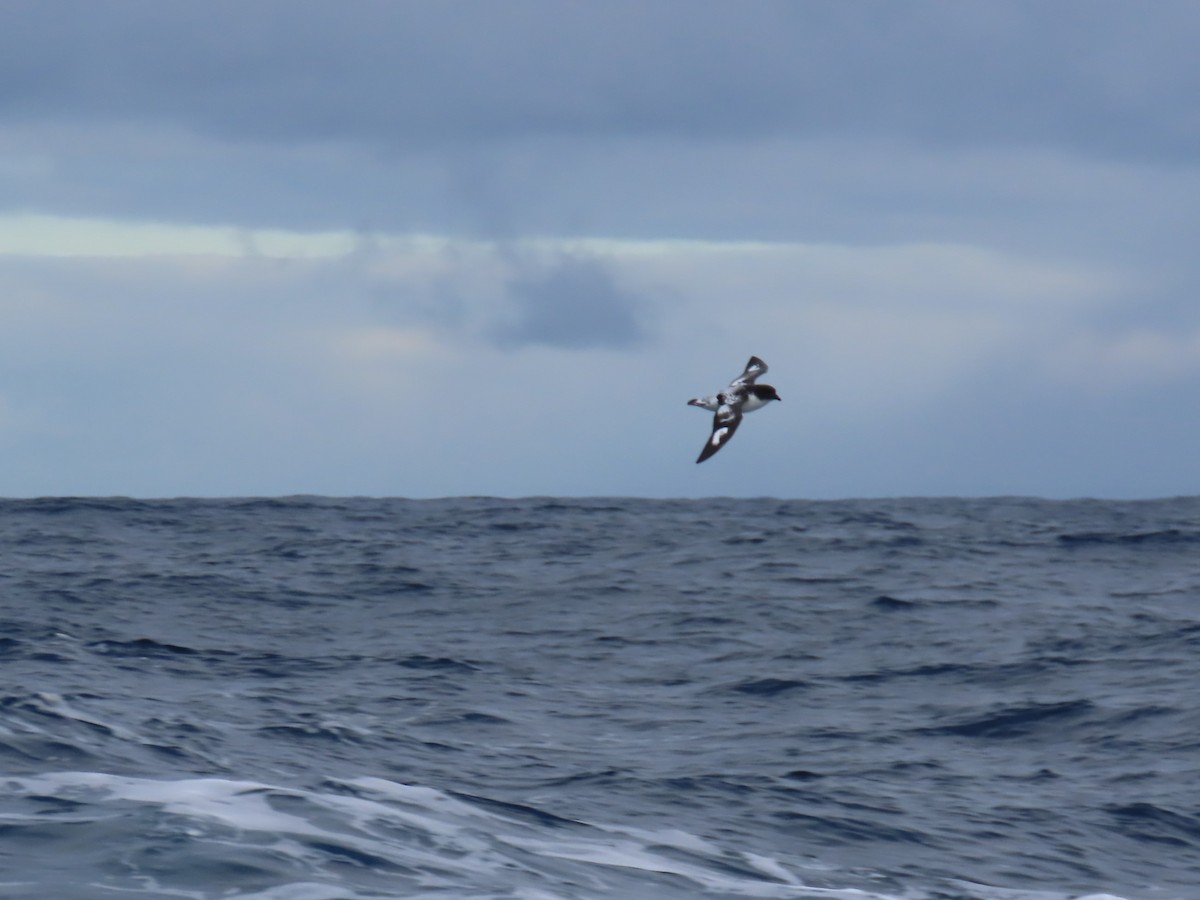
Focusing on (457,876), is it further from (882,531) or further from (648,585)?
(882,531)

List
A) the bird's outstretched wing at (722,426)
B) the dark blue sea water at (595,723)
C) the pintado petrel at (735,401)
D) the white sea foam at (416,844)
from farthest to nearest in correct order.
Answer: the pintado petrel at (735,401) < the bird's outstretched wing at (722,426) < the dark blue sea water at (595,723) < the white sea foam at (416,844)

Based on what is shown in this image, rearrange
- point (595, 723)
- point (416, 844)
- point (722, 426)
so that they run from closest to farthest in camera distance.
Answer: point (416, 844), point (595, 723), point (722, 426)

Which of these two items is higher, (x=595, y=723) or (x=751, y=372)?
(x=751, y=372)

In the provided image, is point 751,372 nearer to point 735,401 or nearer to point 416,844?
point 735,401

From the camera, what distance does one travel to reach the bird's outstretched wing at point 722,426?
15354mm

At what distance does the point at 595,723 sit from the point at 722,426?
3720 mm

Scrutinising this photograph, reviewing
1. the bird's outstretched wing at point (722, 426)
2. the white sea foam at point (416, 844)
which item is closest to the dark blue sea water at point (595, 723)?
the white sea foam at point (416, 844)

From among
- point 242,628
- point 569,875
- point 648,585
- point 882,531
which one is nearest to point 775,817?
point 569,875

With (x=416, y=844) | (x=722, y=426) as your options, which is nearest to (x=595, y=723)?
Result: (x=722, y=426)

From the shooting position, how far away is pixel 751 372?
1984 centimetres

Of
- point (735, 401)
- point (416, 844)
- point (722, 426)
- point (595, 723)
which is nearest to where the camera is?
point (416, 844)

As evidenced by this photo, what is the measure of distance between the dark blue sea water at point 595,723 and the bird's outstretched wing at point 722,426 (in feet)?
8.72

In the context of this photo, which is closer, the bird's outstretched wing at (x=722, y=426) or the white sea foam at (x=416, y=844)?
the white sea foam at (x=416, y=844)

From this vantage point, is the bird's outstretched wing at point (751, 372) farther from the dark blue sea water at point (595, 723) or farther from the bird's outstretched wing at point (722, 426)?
the dark blue sea water at point (595, 723)
